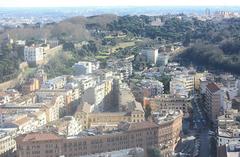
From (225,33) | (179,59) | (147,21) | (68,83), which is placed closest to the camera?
(68,83)

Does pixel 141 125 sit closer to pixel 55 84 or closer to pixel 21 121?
pixel 21 121

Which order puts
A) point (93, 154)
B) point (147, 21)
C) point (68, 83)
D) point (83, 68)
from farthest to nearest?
point (147, 21) < point (83, 68) < point (68, 83) < point (93, 154)

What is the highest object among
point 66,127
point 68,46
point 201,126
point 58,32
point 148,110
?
point 58,32

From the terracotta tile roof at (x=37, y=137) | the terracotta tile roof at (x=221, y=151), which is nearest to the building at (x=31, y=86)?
the terracotta tile roof at (x=37, y=137)

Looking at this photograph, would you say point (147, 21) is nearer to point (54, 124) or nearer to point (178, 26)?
point (178, 26)

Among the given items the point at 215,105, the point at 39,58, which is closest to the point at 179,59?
the point at 39,58

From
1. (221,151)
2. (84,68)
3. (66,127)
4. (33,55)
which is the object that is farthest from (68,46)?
(221,151)

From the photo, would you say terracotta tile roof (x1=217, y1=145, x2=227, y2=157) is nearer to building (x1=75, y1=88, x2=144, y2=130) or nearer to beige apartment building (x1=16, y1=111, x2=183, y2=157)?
beige apartment building (x1=16, y1=111, x2=183, y2=157)
